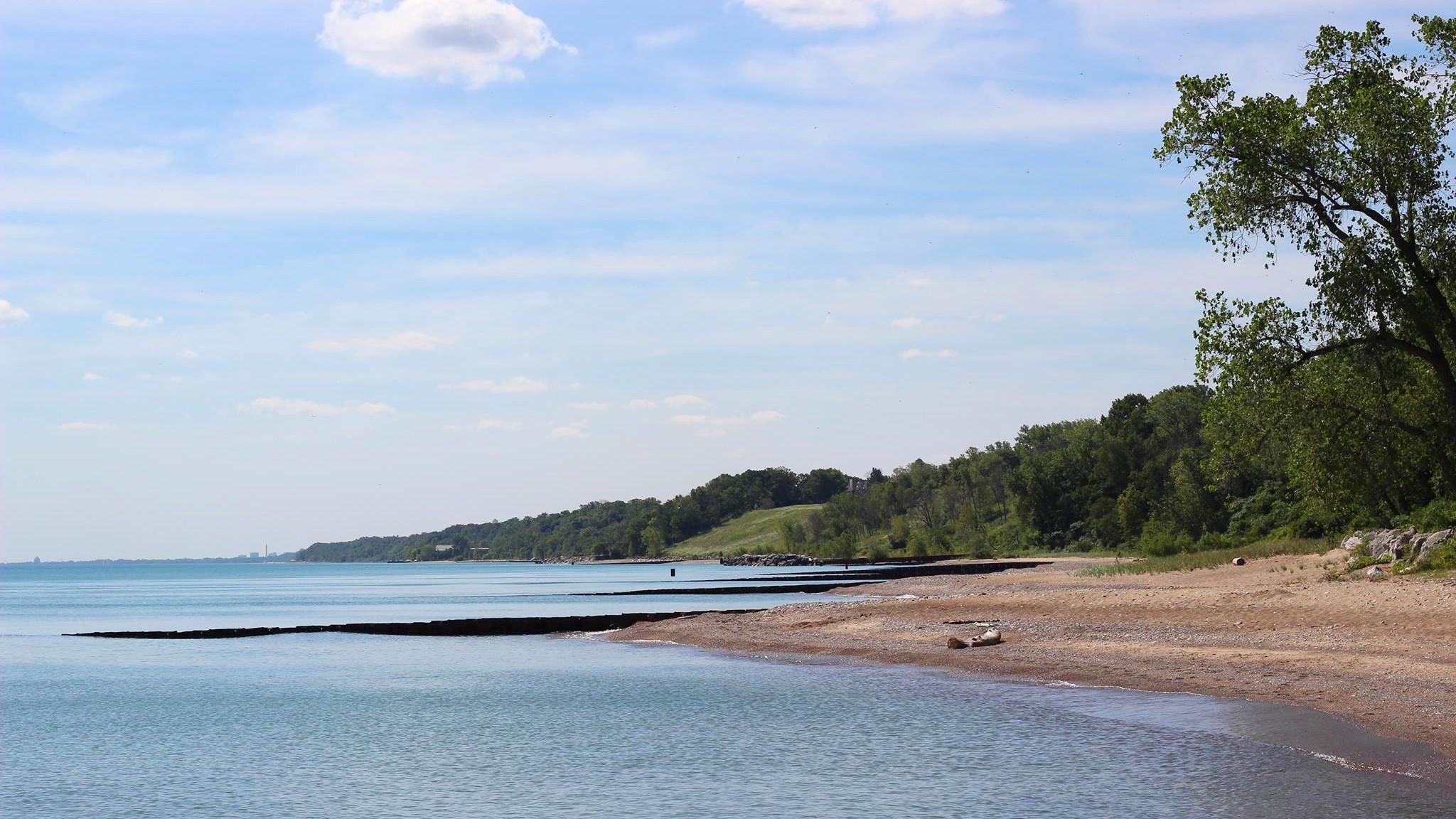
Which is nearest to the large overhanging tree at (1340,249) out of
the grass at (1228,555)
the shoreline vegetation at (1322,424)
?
the shoreline vegetation at (1322,424)

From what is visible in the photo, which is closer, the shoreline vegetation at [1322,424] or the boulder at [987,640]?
the shoreline vegetation at [1322,424]

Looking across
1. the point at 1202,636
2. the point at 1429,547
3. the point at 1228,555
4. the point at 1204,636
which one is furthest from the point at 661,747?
the point at 1228,555

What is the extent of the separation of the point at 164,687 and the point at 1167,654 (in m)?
37.0

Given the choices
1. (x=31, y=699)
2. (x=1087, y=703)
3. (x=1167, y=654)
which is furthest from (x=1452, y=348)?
(x=31, y=699)

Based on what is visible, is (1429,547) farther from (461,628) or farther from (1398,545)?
(461,628)

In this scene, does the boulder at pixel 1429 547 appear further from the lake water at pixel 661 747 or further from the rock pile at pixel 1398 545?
the lake water at pixel 661 747

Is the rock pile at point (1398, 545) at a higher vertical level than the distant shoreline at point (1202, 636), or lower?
higher

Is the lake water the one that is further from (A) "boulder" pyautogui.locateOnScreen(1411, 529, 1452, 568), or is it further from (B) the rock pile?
(B) the rock pile

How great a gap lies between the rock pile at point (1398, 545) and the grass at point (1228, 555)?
14266 millimetres

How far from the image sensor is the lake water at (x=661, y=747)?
21.8 m

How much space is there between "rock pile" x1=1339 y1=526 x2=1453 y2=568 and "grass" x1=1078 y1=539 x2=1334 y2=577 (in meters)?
14.3

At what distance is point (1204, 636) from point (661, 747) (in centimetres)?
2036

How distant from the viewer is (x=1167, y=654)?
36.6m

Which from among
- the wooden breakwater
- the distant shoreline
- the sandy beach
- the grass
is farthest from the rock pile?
the wooden breakwater
